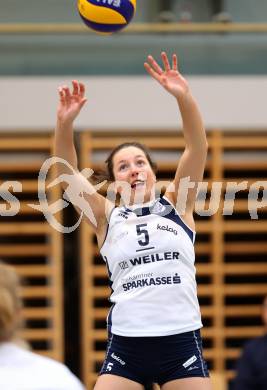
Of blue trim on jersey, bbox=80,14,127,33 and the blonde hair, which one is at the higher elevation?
blue trim on jersey, bbox=80,14,127,33

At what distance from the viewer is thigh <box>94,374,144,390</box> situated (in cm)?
451

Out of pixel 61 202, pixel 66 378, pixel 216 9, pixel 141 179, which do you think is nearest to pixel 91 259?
pixel 61 202

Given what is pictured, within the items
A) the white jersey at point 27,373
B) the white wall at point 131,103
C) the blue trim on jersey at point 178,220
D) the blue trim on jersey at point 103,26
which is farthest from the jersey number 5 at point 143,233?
the white wall at point 131,103

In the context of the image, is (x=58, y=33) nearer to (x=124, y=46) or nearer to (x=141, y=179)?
(x=124, y=46)

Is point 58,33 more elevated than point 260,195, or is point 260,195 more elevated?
point 58,33

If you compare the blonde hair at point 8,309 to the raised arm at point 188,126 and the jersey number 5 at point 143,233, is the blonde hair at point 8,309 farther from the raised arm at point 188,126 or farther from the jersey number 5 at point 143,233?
the raised arm at point 188,126

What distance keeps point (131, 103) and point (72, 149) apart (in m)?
3.47

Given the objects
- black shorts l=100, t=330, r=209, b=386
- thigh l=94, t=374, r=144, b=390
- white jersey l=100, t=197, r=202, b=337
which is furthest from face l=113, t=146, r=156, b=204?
thigh l=94, t=374, r=144, b=390

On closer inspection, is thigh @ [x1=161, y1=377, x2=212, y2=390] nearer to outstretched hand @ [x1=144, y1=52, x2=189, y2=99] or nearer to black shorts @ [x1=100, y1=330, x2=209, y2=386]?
black shorts @ [x1=100, y1=330, x2=209, y2=386]

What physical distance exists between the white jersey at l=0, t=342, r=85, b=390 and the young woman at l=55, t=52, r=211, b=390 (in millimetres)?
1759

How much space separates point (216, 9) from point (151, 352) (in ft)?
15.1

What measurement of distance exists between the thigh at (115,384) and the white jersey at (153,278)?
0.20m

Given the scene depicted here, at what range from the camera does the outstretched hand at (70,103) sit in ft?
15.6

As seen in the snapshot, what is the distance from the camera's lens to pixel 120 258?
4609 millimetres
